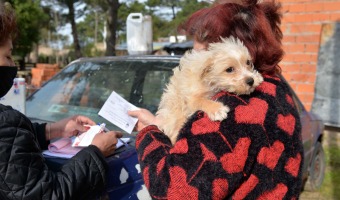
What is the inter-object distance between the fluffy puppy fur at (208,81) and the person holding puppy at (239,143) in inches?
1.5

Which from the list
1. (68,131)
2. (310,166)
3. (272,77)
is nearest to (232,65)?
(272,77)

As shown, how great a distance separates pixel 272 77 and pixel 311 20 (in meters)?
4.96

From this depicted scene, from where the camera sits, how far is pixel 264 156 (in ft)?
4.89

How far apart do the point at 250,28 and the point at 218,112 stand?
0.44 m

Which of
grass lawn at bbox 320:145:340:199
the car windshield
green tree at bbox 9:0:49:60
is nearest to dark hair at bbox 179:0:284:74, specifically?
the car windshield

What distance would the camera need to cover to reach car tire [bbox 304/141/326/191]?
533cm

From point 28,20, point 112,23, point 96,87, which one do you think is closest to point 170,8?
point 28,20

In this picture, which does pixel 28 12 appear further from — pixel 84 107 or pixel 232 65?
pixel 232 65

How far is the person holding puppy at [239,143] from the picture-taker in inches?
56.7

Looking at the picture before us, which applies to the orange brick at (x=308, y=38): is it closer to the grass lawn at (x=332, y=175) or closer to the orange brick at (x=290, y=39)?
the orange brick at (x=290, y=39)

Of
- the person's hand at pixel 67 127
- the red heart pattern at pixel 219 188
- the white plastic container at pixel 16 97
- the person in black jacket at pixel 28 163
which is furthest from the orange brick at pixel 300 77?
the red heart pattern at pixel 219 188

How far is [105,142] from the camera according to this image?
1963 mm

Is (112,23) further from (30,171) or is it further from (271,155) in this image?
(271,155)

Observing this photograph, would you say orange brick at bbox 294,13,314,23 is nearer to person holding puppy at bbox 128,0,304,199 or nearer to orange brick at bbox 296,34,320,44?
orange brick at bbox 296,34,320,44
